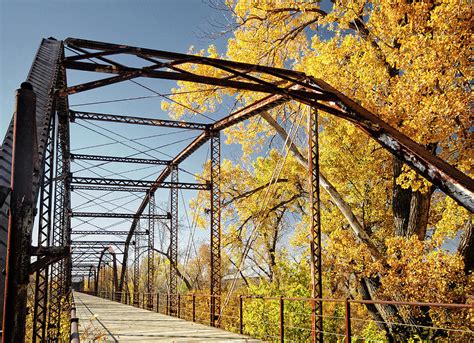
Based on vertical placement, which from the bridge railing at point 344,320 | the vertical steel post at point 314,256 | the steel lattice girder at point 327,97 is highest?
the steel lattice girder at point 327,97

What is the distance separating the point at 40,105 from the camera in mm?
5160

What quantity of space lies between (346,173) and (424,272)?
277 inches

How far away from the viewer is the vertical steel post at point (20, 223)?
308cm

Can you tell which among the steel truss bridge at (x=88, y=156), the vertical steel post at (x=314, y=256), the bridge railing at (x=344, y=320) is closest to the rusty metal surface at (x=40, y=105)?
the steel truss bridge at (x=88, y=156)

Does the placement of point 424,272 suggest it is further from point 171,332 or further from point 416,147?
point 171,332

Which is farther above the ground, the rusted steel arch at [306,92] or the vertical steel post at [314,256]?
the rusted steel arch at [306,92]

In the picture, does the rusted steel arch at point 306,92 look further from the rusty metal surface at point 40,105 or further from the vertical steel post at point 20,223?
the vertical steel post at point 20,223

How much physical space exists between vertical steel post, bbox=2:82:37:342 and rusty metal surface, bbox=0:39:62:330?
104 mm

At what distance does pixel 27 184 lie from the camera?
3221 mm

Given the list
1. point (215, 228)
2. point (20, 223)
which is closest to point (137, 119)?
point (215, 228)

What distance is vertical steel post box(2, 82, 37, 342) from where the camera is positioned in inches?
121

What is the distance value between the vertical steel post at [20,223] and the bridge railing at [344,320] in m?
4.54

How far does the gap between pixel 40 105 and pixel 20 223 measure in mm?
2485

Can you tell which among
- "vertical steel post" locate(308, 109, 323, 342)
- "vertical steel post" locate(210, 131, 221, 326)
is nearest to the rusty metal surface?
"vertical steel post" locate(308, 109, 323, 342)
